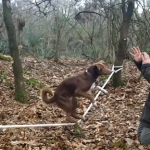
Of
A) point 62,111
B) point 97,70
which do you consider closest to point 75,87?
point 97,70

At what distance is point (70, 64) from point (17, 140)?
956cm

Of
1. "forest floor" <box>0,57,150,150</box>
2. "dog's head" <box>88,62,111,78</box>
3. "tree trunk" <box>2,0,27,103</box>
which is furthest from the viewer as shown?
"tree trunk" <box>2,0,27,103</box>

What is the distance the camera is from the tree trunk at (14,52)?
6.87 m

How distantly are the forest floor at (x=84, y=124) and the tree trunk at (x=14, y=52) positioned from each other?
26 cm

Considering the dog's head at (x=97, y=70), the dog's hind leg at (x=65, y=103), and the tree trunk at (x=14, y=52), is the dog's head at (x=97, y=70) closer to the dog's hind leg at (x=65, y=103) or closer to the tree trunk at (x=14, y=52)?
the dog's hind leg at (x=65, y=103)

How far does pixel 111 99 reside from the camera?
7820mm

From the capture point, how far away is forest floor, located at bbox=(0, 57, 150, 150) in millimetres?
4930

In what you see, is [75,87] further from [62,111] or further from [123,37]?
[123,37]

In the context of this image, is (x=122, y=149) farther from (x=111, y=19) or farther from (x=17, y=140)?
(x=111, y=19)

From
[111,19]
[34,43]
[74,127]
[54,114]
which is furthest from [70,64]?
[74,127]

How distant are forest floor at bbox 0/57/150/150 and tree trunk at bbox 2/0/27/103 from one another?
26cm

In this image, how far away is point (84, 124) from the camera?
6.00 m

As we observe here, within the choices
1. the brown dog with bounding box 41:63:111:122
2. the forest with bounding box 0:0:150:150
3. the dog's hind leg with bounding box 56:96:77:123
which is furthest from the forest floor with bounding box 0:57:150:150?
the brown dog with bounding box 41:63:111:122

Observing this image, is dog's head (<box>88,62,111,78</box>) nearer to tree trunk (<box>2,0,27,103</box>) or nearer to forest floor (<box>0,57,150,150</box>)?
forest floor (<box>0,57,150,150</box>)
